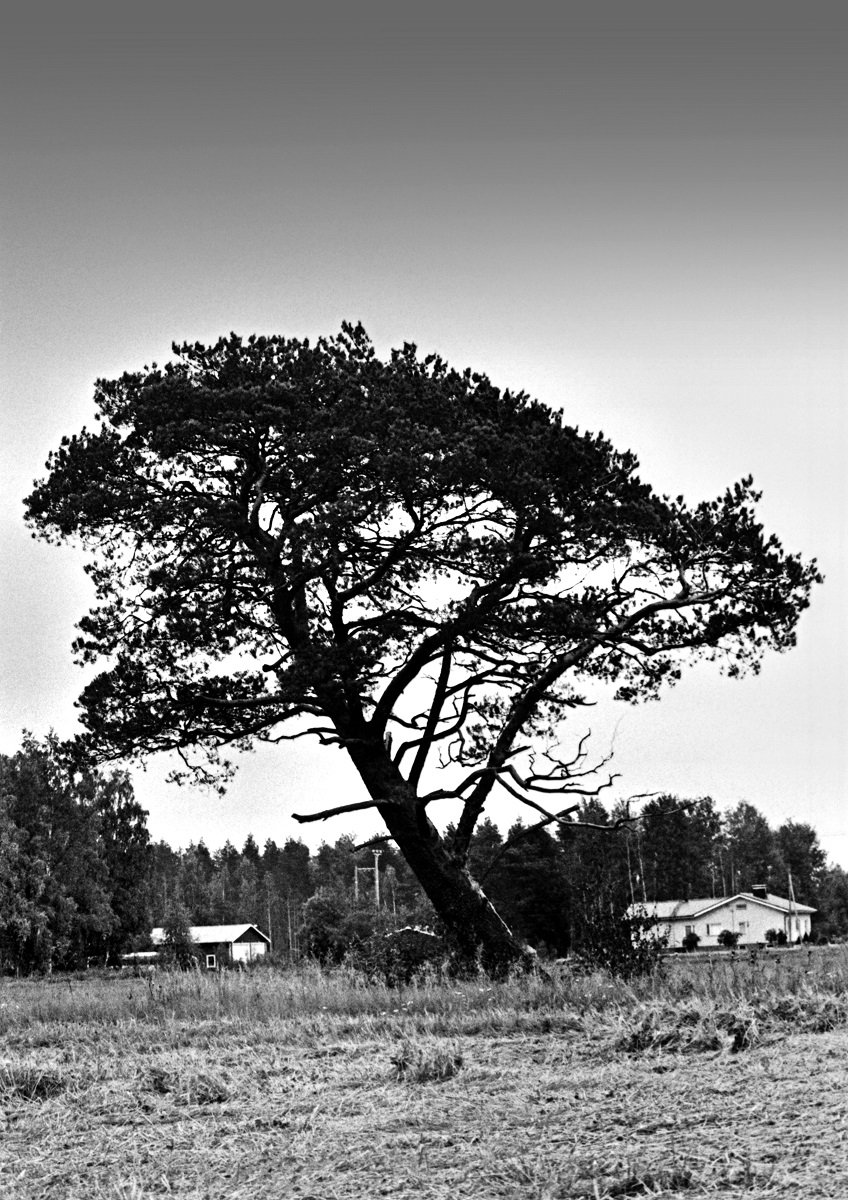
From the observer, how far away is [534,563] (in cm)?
1557

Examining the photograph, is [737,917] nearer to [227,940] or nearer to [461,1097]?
[227,940]

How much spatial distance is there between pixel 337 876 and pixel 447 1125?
111 meters

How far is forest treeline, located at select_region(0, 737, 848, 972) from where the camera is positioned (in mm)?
19453

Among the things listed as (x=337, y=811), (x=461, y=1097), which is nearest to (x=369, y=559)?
(x=337, y=811)

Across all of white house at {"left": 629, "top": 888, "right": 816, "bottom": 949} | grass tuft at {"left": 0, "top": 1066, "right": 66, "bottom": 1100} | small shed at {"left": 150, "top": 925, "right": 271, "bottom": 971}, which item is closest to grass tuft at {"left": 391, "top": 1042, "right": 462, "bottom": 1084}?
grass tuft at {"left": 0, "top": 1066, "right": 66, "bottom": 1100}

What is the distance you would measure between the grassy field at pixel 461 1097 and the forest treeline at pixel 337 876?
389 cm

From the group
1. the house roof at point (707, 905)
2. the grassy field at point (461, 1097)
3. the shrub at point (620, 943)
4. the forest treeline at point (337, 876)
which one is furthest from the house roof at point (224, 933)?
the grassy field at point (461, 1097)

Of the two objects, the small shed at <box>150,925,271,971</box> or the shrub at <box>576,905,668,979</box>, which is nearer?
the shrub at <box>576,905,668,979</box>

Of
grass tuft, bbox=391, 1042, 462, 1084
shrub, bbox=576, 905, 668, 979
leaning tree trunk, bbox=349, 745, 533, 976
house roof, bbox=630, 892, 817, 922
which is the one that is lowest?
house roof, bbox=630, 892, 817, 922

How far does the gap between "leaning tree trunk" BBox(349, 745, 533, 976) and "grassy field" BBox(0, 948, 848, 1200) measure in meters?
5.44

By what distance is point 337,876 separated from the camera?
113000 millimetres

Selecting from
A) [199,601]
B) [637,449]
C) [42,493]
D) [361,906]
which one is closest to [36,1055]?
[199,601]

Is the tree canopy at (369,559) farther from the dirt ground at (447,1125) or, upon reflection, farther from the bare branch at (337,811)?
the dirt ground at (447,1125)

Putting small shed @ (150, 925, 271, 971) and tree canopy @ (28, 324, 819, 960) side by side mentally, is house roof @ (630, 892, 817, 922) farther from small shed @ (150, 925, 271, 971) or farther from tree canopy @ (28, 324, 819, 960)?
tree canopy @ (28, 324, 819, 960)
